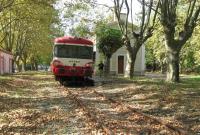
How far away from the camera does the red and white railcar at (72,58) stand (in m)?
29.5

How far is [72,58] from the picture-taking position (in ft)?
97.0

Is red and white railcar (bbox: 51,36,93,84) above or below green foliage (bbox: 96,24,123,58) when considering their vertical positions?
below

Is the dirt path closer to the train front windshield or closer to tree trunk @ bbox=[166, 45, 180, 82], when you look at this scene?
the train front windshield

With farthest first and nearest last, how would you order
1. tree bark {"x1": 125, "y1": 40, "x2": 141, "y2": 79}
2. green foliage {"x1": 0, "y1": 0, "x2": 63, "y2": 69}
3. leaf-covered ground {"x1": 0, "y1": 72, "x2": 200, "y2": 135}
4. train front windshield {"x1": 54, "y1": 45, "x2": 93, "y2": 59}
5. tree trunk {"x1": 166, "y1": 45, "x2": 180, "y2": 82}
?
green foliage {"x1": 0, "y1": 0, "x2": 63, "y2": 69}
tree bark {"x1": 125, "y1": 40, "x2": 141, "y2": 79}
train front windshield {"x1": 54, "y1": 45, "x2": 93, "y2": 59}
tree trunk {"x1": 166, "y1": 45, "x2": 180, "y2": 82}
leaf-covered ground {"x1": 0, "y1": 72, "x2": 200, "y2": 135}

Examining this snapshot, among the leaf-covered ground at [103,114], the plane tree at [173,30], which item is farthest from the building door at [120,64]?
the leaf-covered ground at [103,114]

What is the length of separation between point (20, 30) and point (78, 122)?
5123 cm

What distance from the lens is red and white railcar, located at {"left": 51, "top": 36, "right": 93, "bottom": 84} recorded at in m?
29.5

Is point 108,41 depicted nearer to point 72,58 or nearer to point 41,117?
point 72,58

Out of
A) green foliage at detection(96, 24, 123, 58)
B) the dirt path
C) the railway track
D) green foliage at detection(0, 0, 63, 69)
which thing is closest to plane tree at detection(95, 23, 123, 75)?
green foliage at detection(96, 24, 123, 58)

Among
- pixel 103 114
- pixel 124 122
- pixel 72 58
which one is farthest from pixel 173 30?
pixel 124 122

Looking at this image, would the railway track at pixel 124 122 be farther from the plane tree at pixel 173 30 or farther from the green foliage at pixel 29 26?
the green foliage at pixel 29 26

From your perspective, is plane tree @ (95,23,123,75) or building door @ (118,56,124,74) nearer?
plane tree @ (95,23,123,75)

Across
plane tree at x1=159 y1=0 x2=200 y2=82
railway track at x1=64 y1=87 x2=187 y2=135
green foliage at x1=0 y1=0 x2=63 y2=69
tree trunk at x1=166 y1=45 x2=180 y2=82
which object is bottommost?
railway track at x1=64 y1=87 x2=187 y2=135

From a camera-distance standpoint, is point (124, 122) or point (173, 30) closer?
point (124, 122)
